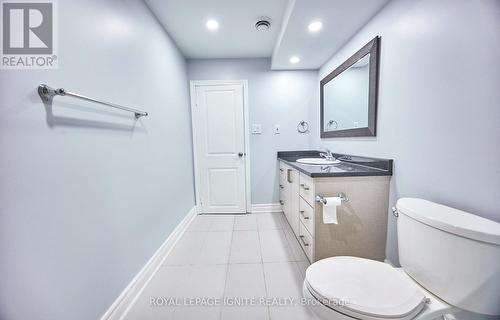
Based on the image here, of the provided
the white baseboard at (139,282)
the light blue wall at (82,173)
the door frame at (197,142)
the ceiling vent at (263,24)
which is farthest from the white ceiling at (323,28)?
the white baseboard at (139,282)

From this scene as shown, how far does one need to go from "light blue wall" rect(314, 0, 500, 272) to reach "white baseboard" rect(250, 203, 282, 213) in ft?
5.19

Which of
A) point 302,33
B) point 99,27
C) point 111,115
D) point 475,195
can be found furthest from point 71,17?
point 475,195

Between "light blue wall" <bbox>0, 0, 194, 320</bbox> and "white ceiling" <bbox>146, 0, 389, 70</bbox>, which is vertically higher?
"white ceiling" <bbox>146, 0, 389, 70</bbox>

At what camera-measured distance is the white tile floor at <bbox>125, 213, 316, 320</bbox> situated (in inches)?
47.5

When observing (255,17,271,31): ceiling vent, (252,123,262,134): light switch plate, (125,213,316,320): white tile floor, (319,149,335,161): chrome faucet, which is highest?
(255,17,271,31): ceiling vent

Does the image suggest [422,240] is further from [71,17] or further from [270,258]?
[71,17]

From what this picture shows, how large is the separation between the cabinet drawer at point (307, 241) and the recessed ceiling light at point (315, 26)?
1767mm

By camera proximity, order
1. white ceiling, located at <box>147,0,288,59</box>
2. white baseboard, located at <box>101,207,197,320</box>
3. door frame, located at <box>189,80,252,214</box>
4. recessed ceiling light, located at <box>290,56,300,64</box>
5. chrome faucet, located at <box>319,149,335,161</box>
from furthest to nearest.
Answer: door frame, located at <box>189,80,252,214</box>
recessed ceiling light, located at <box>290,56,300,64</box>
chrome faucet, located at <box>319,149,335,161</box>
white ceiling, located at <box>147,0,288,59</box>
white baseboard, located at <box>101,207,197,320</box>

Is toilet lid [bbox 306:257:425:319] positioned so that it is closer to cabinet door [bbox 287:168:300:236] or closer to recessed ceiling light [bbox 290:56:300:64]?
cabinet door [bbox 287:168:300:236]

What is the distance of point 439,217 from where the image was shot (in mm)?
773

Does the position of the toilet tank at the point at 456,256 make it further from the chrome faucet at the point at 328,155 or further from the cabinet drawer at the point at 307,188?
the chrome faucet at the point at 328,155

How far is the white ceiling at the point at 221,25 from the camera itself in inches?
63.0

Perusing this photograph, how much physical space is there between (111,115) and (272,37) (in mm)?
1851

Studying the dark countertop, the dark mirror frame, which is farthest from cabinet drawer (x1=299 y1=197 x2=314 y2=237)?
the dark mirror frame
